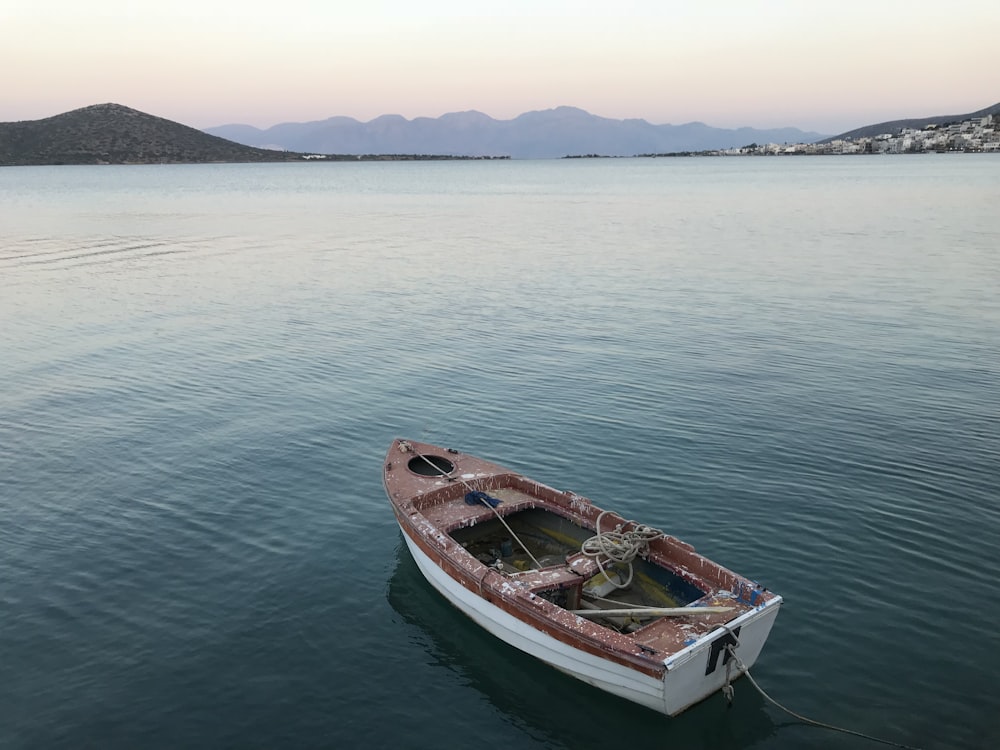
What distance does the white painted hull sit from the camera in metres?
13.0

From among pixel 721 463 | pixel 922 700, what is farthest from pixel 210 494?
pixel 922 700

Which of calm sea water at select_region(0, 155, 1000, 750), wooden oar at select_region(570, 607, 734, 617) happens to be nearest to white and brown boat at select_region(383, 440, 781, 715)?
wooden oar at select_region(570, 607, 734, 617)

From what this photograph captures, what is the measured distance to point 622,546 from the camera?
16.2 meters

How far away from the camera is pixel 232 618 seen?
55.1 feet

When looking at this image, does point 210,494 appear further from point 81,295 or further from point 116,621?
point 81,295

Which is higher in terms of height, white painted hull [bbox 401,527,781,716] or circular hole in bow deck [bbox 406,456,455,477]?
circular hole in bow deck [bbox 406,456,455,477]

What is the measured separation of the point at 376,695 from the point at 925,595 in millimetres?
12680

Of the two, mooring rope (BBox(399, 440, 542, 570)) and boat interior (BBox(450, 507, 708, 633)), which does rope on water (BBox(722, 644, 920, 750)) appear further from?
mooring rope (BBox(399, 440, 542, 570))

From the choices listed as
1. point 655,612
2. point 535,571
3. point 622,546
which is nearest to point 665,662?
point 655,612

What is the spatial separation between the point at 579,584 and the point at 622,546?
1.31 meters

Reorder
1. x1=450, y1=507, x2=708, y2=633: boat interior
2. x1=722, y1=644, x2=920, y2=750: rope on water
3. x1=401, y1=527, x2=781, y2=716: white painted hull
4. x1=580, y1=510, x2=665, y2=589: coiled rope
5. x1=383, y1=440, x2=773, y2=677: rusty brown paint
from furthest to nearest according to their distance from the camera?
1. x1=580, y1=510, x2=665, y2=589: coiled rope
2. x1=450, y1=507, x2=708, y2=633: boat interior
3. x1=383, y1=440, x2=773, y2=677: rusty brown paint
4. x1=722, y1=644, x2=920, y2=750: rope on water
5. x1=401, y1=527, x2=781, y2=716: white painted hull

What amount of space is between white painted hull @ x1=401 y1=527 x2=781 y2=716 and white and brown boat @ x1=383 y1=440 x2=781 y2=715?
0.03m

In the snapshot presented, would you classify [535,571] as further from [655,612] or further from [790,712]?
[790,712]

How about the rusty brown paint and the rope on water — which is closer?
the rope on water
